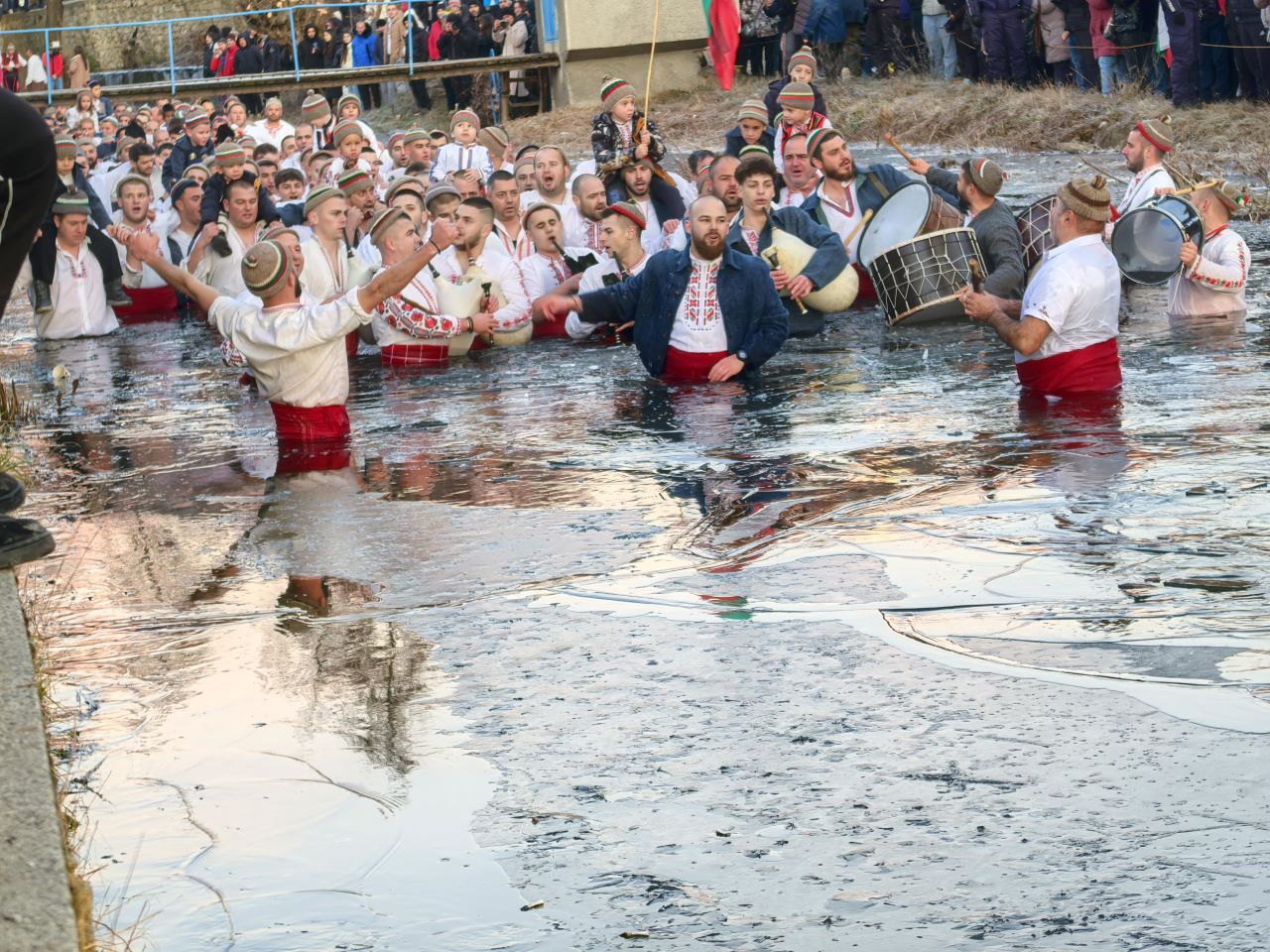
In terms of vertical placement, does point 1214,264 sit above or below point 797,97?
below

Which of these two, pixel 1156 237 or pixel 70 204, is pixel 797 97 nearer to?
pixel 1156 237

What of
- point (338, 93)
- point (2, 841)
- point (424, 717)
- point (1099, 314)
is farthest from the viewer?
point (338, 93)

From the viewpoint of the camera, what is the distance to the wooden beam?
111 ft

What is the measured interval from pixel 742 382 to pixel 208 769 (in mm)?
6753

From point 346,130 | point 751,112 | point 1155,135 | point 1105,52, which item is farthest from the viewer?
point 1105,52

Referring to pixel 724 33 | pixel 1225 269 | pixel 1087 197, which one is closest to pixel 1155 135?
pixel 1225 269

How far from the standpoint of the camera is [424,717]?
548cm

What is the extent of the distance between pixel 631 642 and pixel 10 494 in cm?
189

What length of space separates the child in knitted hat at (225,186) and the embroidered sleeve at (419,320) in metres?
2.56

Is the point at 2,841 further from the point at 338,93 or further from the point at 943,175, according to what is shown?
the point at 338,93

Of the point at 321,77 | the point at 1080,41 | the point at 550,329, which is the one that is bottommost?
the point at 550,329

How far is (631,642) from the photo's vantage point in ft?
20.1

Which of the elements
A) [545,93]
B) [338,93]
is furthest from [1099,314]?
[338,93]

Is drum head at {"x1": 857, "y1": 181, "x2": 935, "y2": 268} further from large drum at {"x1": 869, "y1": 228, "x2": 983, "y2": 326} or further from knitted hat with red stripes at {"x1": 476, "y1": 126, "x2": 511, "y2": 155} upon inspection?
knitted hat with red stripes at {"x1": 476, "y1": 126, "x2": 511, "y2": 155}
